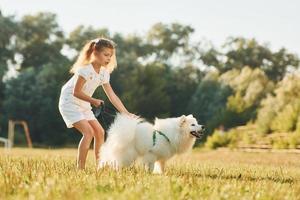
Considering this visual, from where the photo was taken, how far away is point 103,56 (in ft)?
28.1

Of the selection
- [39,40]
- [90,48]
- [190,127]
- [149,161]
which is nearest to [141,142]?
[149,161]

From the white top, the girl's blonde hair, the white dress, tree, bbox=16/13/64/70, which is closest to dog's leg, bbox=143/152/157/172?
the white dress

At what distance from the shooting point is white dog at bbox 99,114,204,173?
9.09m

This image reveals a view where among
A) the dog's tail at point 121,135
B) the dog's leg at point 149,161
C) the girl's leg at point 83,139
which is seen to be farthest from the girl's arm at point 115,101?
the dog's leg at point 149,161

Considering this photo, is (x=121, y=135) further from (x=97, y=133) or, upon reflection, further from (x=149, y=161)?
(x=149, y=161)

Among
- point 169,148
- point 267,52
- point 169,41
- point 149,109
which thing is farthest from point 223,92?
point 169,148

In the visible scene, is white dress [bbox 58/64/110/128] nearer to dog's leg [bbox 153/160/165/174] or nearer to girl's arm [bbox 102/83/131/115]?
girl's arm [bbox 102/83/131/115]

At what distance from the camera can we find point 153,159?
917cm

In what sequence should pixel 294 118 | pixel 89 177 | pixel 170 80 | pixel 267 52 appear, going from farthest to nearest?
1. pixel 267 52
2. pixel 170 80
3. pixel 294 118
4. pixel 89 177

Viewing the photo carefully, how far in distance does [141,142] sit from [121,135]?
0.34 m

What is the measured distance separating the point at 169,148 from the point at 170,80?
4225cm

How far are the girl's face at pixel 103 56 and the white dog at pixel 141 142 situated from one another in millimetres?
940

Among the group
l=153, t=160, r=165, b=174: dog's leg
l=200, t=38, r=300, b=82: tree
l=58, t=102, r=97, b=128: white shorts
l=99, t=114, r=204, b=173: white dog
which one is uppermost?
l=200, t=38, r=300, b=82: tree

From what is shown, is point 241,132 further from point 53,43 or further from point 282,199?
point 53,43
